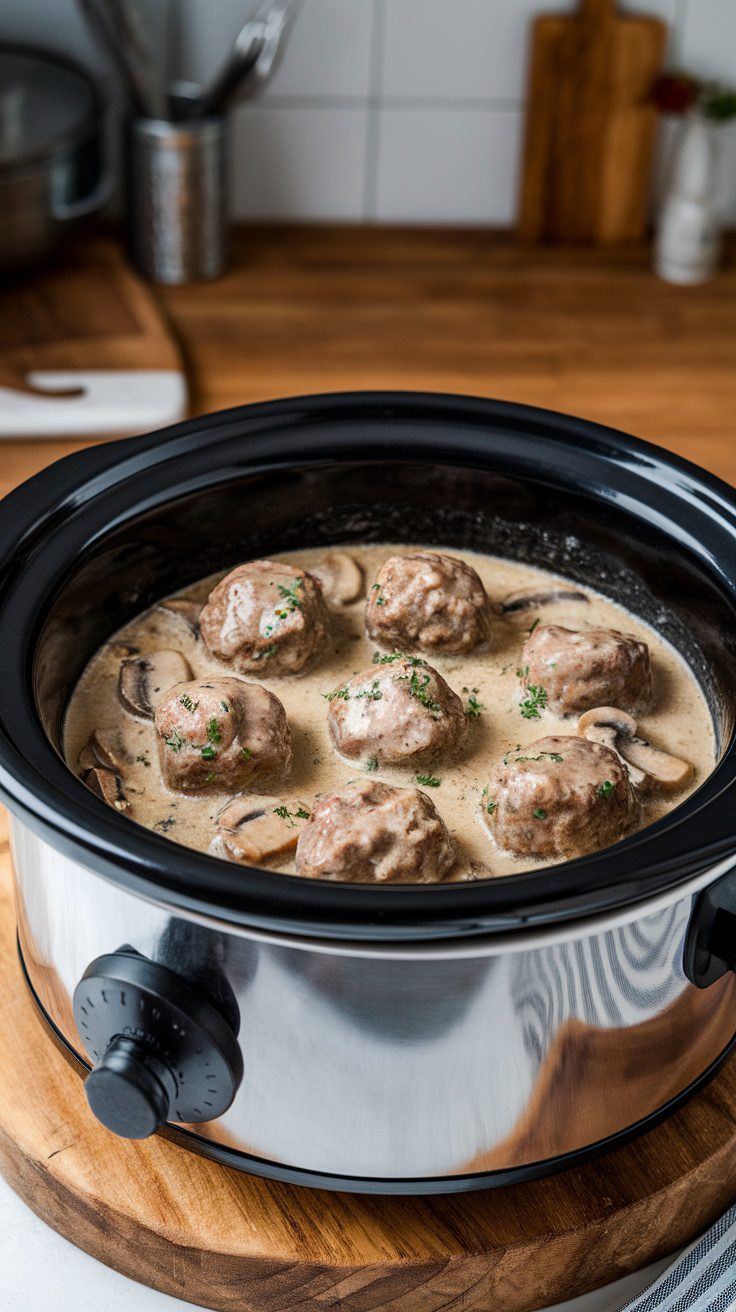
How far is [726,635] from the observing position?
5.42ft

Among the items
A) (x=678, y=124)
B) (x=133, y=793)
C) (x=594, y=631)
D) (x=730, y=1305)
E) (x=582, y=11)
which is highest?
(x=582, y=11)

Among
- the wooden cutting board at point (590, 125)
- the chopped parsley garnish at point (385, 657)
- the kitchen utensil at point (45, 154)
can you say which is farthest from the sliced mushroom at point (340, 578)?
the wooden cutting board at point (590, 125)

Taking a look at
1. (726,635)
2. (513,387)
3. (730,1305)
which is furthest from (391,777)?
(513,387)

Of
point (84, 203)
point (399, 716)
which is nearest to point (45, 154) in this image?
point (84, 203)

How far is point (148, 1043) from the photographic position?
1263 mm

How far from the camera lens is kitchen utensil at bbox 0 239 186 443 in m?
2.46

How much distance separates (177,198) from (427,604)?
1533mm

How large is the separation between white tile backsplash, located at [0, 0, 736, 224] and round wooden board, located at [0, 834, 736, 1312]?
232 centimetres

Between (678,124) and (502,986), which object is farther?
Result: (678,124)

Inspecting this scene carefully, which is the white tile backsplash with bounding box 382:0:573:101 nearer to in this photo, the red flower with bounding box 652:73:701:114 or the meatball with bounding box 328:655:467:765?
the red flower with bounding box 652:73:701:114

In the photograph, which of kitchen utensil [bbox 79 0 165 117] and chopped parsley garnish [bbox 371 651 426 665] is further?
kitchen utensil [bbox 79 0 165 117]

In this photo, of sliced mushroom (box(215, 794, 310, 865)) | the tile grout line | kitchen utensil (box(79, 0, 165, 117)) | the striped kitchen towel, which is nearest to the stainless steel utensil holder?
kitchen utensil (box(79, 0, 165, 117))

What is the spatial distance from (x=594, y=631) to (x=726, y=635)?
0.49 ft

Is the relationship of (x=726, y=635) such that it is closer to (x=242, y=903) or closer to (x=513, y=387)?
(x=242, y=903)
